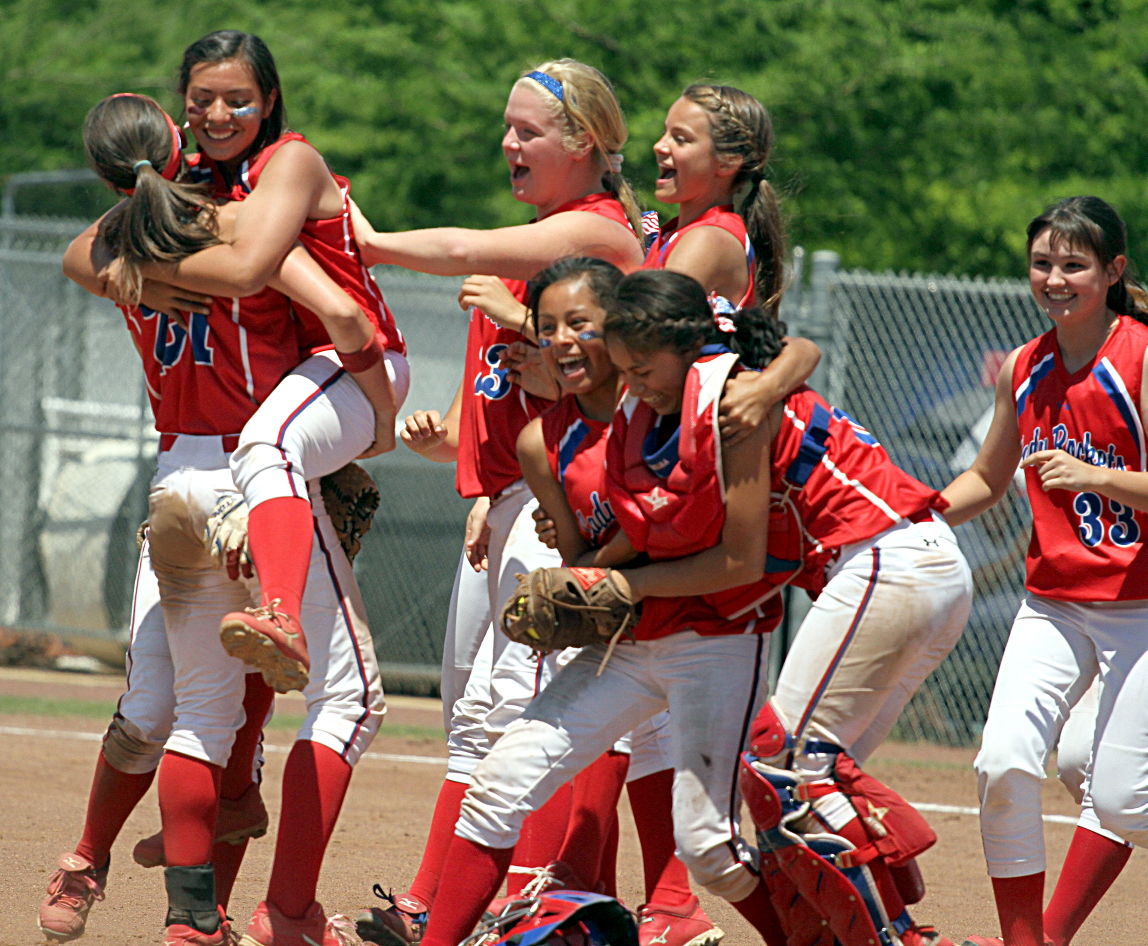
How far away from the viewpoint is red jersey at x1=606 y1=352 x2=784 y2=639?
3541mm

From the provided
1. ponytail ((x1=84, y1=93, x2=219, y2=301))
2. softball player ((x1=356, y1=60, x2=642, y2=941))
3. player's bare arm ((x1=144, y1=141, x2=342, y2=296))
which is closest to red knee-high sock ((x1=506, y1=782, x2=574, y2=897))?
softball player ((x1=356, y1=60, x2=642, y2=941))

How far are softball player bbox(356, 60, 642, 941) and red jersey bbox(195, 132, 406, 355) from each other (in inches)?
1.9

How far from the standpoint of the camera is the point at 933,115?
469 inches

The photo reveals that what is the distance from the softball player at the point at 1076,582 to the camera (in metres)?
4.06

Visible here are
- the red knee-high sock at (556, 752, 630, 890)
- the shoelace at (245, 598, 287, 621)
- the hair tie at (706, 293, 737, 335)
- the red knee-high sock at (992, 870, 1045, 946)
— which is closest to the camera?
the shoelace at (245, 598, 287, 621)

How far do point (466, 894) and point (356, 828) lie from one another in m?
2.65

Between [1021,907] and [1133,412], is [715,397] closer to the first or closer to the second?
[1133,412]

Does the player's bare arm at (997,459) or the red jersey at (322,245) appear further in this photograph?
the player's bare arm at (997,459)

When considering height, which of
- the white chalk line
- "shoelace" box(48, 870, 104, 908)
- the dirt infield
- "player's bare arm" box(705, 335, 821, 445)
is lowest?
the white chalk line

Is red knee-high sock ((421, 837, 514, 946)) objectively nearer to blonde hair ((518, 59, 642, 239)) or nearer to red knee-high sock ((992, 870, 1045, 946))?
red knee-high sock ((992, 870, 1045, 946))

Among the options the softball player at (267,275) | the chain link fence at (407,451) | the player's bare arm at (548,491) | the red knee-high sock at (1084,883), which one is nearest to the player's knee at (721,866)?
the player's bare arm at (548,491)

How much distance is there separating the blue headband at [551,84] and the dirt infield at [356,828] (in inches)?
78.7

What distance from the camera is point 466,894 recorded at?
3598 mm

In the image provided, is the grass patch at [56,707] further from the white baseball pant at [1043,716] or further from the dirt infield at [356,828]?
the white baseball pant at [1043,716]
